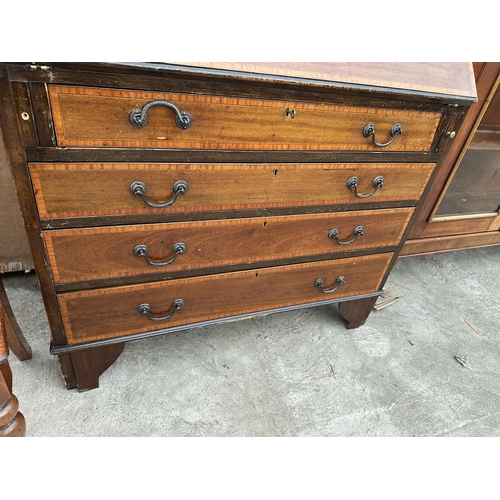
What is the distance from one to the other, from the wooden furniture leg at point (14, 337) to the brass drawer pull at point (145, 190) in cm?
63

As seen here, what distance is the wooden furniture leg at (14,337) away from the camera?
1180 mm

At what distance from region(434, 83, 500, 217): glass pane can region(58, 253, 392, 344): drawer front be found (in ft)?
2.30

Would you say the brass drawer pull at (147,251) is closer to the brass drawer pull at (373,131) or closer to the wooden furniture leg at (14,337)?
the wooden furniture leg at (14,337)

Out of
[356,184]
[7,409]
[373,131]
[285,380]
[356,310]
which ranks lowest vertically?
[285,380]

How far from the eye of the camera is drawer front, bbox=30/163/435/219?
83cm

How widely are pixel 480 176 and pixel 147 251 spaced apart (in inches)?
68.4

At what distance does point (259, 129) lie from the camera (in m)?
0.92

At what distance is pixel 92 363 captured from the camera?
3.94 ft

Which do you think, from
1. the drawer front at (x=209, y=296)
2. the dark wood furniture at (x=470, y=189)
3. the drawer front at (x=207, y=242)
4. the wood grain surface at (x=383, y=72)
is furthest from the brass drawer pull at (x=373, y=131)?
the dark wood furniture at (x=470, y=189)

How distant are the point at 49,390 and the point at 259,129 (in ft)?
3.64

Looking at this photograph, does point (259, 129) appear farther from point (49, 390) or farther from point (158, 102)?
point (49, 390)

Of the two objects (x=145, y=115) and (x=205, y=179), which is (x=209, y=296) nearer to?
(x=205, y=179)

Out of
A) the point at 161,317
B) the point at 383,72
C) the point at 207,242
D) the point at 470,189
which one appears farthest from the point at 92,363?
the point at 470,189
